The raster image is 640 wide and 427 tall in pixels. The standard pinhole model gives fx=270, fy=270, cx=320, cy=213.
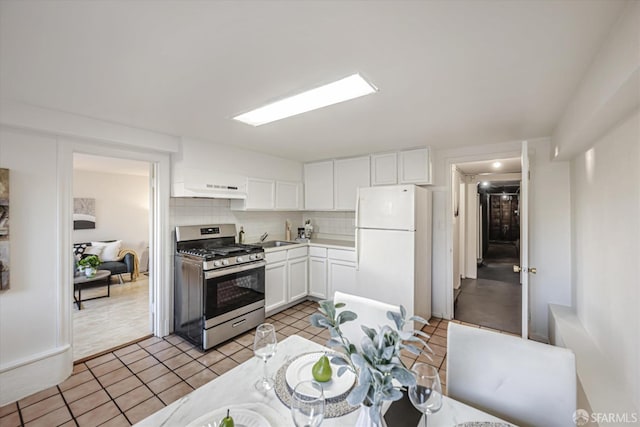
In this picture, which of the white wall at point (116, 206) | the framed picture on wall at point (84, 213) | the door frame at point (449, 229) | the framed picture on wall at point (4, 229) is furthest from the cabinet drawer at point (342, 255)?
the framed picture on wall at point (84, 213)

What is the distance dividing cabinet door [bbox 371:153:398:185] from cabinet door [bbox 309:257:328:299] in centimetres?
136

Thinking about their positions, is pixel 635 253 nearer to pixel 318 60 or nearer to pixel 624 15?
pixel 624 15

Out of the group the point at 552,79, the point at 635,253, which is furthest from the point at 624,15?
the point at 635,253

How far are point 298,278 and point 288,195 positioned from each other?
1.26 meters

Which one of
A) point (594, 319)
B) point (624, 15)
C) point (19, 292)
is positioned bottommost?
point (594, 319)

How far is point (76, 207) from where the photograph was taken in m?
5.25

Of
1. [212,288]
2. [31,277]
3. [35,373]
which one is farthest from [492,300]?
[31,277]

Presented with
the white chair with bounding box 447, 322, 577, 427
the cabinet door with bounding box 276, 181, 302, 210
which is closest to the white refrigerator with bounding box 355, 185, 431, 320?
the cabinet door with bounding box 276, 181, 302, 210

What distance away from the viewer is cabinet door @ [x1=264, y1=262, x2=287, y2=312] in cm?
348

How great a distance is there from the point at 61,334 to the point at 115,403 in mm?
882

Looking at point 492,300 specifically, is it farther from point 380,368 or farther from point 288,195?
point 380,368

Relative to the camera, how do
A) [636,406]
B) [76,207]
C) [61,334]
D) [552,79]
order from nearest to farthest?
[636,406] < [552,79] < [61,334] < [76,207]

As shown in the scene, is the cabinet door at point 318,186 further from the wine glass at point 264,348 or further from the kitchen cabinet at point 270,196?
the wine glass at point 264,348

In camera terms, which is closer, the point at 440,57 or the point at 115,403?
the point at 440,57
